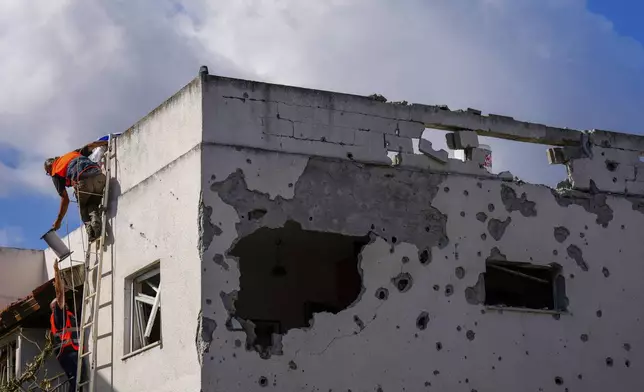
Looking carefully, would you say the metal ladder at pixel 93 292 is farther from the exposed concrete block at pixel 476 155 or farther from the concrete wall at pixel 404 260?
the exposed concrete block at pixel 476 155

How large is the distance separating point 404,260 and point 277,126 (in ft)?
7.56

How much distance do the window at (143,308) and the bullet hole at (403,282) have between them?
2980mm

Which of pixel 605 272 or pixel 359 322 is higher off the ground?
pixel 605 272

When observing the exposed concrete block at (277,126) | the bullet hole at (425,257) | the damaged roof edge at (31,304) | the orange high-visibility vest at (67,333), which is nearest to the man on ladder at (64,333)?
the orange high-visibility vest at (67,333)

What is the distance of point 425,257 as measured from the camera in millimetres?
14617

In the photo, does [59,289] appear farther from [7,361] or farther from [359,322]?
[359,322]

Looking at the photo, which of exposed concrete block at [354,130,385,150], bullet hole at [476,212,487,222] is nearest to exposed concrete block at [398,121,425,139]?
exposed concrete block at [354,130,385,150]

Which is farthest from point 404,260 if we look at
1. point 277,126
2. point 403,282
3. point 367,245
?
point 277,126

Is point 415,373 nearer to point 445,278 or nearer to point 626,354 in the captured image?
point 445,278

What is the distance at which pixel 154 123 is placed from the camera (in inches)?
590

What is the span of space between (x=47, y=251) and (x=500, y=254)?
871cm

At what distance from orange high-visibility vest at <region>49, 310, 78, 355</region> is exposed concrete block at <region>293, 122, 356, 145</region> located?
444 cm

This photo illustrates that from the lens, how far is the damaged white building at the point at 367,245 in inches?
537

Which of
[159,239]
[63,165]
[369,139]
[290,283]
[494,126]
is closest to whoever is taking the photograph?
[159,239]
